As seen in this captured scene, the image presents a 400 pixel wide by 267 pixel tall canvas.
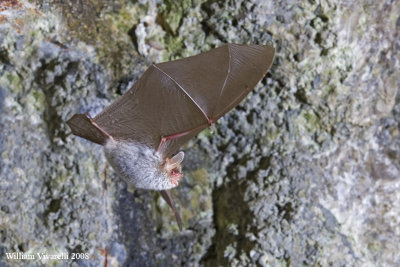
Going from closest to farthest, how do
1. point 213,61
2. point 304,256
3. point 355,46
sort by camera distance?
point 213,61
point 304,256
point 355,46

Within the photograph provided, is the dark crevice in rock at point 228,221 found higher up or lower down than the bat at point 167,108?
lower down

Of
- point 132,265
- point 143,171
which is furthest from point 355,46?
point 132,265

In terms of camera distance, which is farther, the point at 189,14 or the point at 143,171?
the point at 189,14

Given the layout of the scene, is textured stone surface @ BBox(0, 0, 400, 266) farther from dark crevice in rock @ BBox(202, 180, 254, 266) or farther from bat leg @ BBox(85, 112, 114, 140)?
bat leg @ BBox(85, 112, 114, 140)

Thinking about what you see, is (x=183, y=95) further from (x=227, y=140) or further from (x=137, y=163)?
(x=227, y=140)

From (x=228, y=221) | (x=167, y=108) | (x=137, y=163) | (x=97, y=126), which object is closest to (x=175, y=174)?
(x=137, y=163)

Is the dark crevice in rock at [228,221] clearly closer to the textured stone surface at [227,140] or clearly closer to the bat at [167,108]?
the textured stone surface at [227,140]

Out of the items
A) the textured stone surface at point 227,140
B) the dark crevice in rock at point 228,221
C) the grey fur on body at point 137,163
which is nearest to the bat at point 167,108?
the grey fur on body at point 137,163

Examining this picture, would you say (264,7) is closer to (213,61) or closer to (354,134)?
(213,61)
